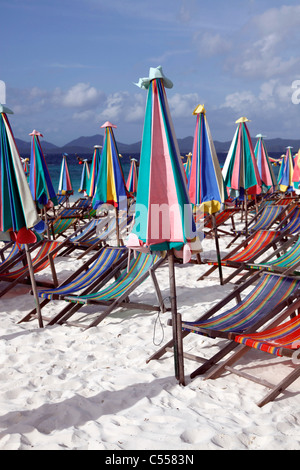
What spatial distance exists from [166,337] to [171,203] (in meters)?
1.63

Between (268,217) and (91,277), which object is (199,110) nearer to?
(91,277)

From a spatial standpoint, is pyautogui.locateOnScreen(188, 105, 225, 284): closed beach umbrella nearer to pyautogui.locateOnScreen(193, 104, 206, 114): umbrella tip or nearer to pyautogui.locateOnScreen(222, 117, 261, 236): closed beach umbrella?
pyautogui.locateOnScreen(193, 104, 206, 114): umbrella tip

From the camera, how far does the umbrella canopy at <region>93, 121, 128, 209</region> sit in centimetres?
653

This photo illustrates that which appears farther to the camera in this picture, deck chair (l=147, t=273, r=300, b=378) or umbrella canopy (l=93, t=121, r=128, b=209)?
umbrella canopy (l=93, t=121, r=128, b=209)

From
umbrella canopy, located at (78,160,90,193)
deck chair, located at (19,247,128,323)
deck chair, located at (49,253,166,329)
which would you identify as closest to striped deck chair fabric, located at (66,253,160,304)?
deck chair, located at (49,253,166,329)

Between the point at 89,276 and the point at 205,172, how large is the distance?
194 centimetres

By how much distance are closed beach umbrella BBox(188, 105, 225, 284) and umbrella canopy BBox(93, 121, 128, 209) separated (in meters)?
1.44

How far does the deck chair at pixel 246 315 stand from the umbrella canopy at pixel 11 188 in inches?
69.5

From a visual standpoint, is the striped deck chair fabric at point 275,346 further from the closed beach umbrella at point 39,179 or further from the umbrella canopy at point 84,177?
the umbrella canopy at point 84,177

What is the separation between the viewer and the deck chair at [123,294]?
436 centimetres

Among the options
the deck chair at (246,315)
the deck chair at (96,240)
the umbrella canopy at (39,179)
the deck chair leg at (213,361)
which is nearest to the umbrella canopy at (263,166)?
the deck chair at (96,240)

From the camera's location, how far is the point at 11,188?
13.0 ft

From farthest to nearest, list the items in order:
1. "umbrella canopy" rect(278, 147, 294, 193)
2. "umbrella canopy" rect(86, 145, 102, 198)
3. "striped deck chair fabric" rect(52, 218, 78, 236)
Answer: "umbrella canopy" rect(278, 147, 294, 193)
"umbrella canopy" rect(86, 145, 102, 198)
"striped deck chair fabric" rect(52, 218, 78, 236)

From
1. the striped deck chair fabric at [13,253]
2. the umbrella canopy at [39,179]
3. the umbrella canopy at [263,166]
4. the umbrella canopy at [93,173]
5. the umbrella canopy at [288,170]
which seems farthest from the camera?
the umbrella canopy at [288,170]
